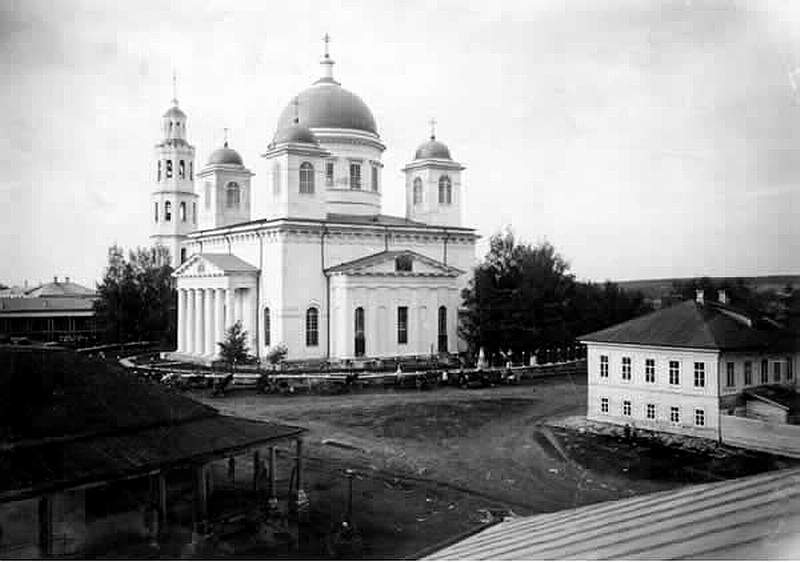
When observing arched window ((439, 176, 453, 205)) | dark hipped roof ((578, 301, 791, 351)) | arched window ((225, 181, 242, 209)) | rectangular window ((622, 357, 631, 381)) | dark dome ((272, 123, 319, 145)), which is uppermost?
dark dome ((272, 123, 319, 145))

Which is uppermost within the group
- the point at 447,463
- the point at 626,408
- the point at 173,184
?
the point at 173,184

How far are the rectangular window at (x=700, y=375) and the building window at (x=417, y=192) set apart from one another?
878 cm

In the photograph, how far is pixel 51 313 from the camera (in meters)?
3.82

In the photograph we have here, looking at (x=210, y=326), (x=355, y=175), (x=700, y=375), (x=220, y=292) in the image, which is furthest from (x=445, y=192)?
(x=700, y=375)

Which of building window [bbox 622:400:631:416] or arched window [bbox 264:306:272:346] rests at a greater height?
arched window [bbox 264:306:272:346]

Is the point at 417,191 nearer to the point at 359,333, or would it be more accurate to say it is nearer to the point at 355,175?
the point at 355,175

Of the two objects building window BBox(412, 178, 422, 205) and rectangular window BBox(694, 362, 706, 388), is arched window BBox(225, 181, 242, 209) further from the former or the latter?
rectangular window BBox(694, 362, 706, 388)

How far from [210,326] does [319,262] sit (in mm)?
2011

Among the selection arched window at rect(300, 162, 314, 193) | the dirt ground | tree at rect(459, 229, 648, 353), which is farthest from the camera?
arched window at rect(300, 162, 314, 193)

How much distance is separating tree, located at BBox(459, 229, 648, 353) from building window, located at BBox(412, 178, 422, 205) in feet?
14.5

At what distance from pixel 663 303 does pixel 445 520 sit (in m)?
1.82

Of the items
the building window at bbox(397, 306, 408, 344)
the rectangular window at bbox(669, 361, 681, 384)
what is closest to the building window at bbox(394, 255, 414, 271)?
the building window at bbox(397, 306, 408, 344)

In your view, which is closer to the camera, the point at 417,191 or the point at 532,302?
the point at 532,302

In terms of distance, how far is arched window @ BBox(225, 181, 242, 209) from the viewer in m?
11.1
